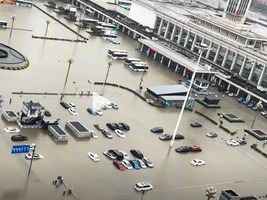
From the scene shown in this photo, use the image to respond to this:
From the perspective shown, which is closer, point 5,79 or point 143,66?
point 5,79

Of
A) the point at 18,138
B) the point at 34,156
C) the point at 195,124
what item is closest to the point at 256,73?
the point at 195,124

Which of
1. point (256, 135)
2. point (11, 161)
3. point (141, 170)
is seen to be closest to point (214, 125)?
point (256, 135)

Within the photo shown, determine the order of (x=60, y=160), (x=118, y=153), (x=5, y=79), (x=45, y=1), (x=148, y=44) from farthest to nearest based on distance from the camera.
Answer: (x=45, y=1) < (x=148, y=44) < (x=5, y=79) < (x=118, y=153) < (x=60, y=160)

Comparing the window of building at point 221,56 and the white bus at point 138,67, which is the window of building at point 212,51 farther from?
the white bus at point 138,67

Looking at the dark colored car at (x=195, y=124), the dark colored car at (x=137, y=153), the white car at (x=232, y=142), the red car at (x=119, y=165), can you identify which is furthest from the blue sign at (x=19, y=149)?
the white car at (x=232, y=142)

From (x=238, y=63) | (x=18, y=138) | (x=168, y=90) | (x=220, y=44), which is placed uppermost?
(x=220, y=44)

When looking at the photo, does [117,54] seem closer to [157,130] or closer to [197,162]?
[157,130]

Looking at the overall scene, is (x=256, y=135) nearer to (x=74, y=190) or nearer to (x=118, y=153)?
(x=118, y=153)
